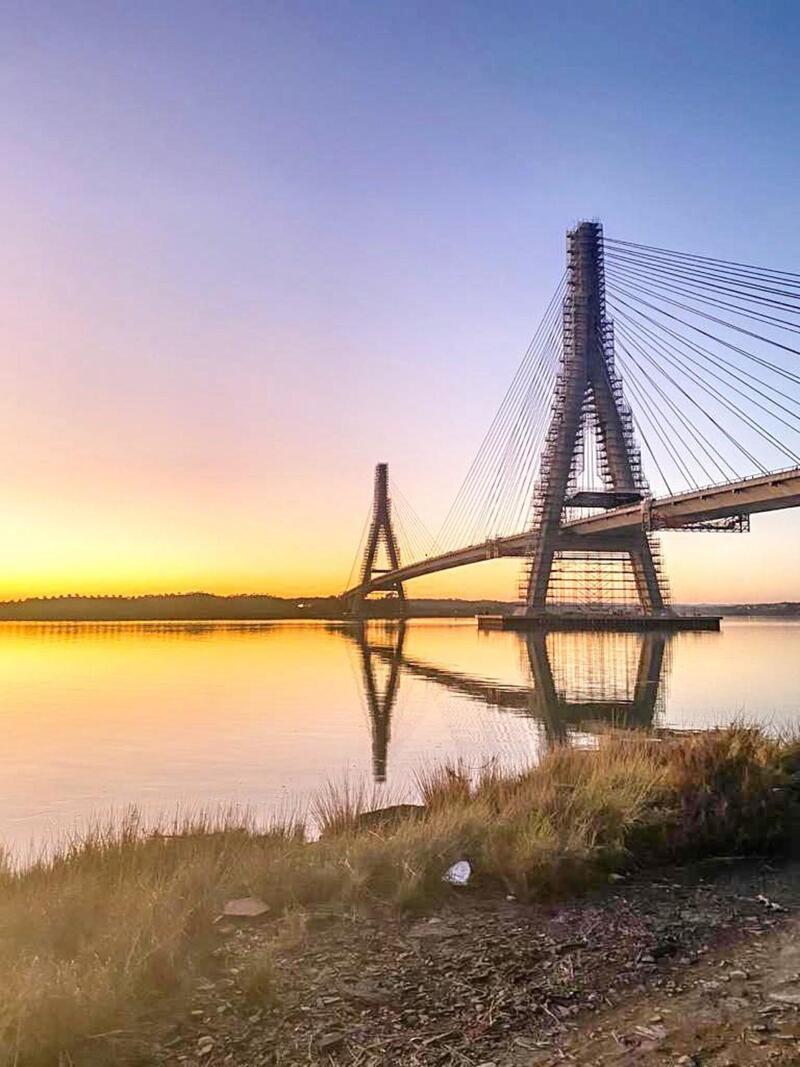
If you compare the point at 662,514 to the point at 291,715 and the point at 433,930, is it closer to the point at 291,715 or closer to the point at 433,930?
the point at 291,715

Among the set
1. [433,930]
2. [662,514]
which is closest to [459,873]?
[433,930]

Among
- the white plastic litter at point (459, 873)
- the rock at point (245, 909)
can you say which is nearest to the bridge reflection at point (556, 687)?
the white plastic litter at point (459, 873)

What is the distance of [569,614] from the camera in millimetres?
71125

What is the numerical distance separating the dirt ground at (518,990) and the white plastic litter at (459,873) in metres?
0.16

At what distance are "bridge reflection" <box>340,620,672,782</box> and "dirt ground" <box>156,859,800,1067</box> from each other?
25.2ft

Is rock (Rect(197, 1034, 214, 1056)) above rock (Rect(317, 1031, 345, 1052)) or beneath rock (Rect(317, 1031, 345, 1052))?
above

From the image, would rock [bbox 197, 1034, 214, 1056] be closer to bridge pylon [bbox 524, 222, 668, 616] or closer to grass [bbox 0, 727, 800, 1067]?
→ grass [bbox 0, 727, 800, 1067]

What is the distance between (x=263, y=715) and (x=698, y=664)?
2271 cm

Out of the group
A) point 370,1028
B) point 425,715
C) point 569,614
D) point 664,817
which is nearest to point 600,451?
point 569,614

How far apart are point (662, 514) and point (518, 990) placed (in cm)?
5633

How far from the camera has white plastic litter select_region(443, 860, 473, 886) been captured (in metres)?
6.57

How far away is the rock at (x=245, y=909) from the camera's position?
5.86 metres

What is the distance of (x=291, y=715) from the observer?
2147 cm

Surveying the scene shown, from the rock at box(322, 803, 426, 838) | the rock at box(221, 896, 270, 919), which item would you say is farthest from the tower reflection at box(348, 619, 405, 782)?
the rock at box(221, 896, 270, 919)
